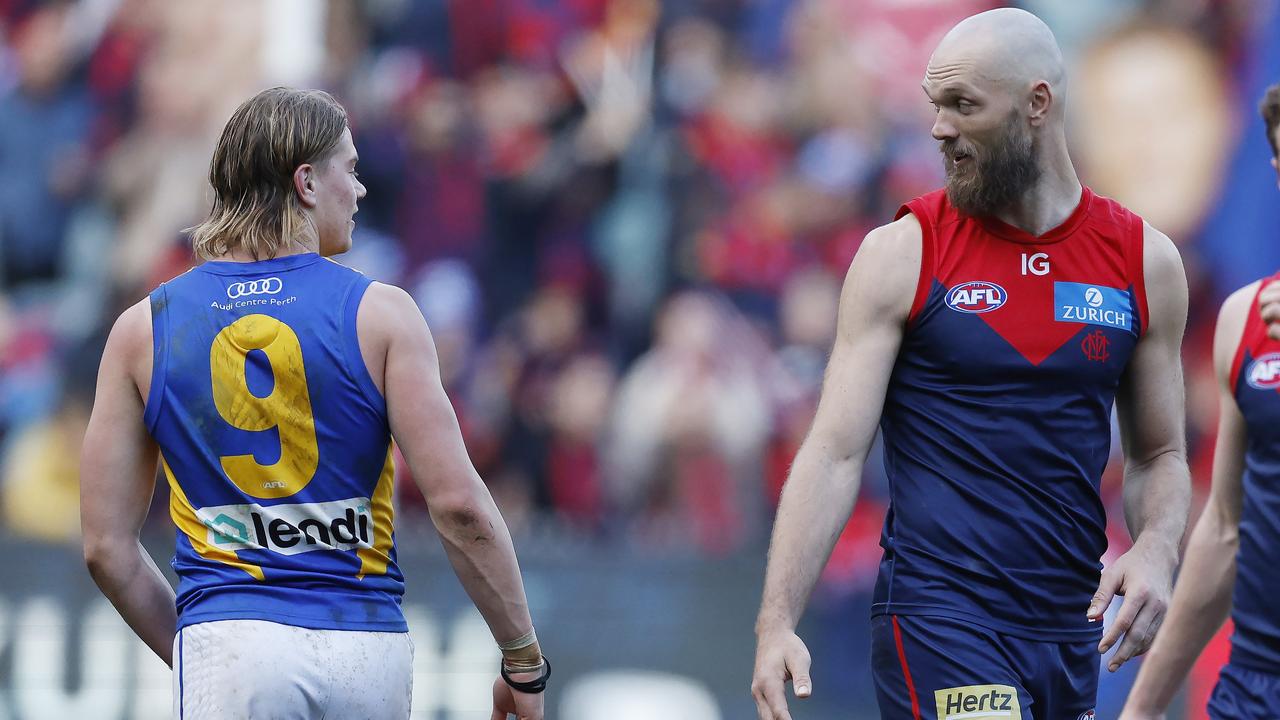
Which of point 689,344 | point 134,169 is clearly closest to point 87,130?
point 134,169

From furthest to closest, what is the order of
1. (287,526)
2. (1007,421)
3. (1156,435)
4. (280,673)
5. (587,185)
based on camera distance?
(587,185) → (1156,435) → (1007,421) → (287,526) → (280,673)

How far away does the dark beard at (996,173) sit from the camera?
13.8 ft

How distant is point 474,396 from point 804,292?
7.77ft

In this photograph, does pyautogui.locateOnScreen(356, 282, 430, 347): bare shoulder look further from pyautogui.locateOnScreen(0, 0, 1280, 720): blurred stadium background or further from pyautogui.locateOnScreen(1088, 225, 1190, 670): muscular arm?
pyautogui.locateOnScreen(0, 0, 1280, 720): blurred stadium background

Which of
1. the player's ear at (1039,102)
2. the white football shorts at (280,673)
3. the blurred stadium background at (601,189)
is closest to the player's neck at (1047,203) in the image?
the player's ear at (1039,102)

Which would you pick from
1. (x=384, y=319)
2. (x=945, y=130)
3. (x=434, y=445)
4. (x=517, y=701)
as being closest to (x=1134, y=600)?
(x=945, y=130)

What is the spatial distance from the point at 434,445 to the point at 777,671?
3.29 feet

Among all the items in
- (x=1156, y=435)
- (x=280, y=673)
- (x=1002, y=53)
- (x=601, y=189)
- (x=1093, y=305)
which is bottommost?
(x=280, y=673)

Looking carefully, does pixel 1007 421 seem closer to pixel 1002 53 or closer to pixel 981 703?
pixel 981 703

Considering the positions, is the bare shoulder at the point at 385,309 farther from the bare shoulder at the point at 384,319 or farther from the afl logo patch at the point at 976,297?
the afl logo patch at the point at 976,297

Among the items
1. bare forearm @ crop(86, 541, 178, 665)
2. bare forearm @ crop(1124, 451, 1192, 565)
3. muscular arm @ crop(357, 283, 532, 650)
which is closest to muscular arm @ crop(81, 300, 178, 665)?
bare forearm @ crop(86, 541, 178, 665)

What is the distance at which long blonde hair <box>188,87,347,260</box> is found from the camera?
4039 mm

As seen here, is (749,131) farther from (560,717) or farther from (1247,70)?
(560,717)

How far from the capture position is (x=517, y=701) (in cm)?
426
